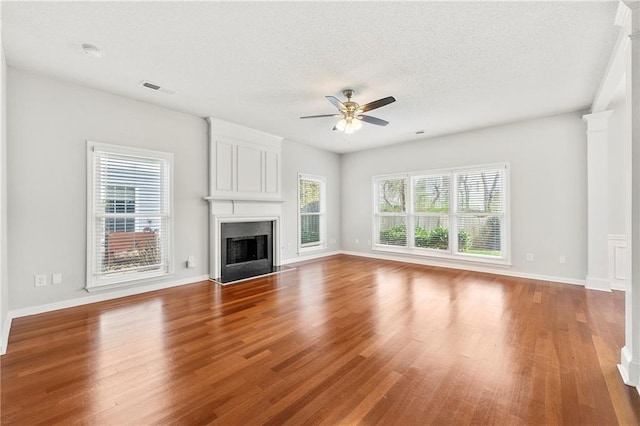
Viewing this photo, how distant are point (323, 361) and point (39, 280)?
11.5ft

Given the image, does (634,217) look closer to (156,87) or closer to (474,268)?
(474,268)

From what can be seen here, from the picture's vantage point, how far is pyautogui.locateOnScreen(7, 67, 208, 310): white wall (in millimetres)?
3131

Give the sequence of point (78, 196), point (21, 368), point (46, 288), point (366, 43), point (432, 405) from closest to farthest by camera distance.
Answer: point (432, 405)
point (21, 368)
point (366, 43)
point (46, 288)
point (78, 196)

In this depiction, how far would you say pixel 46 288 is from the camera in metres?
3.32

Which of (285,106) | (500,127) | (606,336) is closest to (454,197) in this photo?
(500,127)

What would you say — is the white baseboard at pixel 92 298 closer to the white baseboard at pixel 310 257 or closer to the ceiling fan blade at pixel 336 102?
the white baseboard at pixel 310 257

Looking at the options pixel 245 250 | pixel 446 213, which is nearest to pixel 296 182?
pixel 245 250

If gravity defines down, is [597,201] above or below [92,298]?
above

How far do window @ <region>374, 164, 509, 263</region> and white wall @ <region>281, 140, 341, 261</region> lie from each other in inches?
47.3

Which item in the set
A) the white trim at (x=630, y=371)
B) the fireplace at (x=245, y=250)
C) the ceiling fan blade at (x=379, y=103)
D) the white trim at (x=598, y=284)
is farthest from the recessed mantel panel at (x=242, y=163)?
the white trim at (x=598, y=284)

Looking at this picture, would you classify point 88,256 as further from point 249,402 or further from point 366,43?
point 366,43

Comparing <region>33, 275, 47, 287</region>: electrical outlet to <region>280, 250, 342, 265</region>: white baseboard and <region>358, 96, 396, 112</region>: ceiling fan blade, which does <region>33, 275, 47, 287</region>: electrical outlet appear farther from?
<region>358, 96, 396, 112</region>: ceiling fan blade

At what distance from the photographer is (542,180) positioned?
4754 mm

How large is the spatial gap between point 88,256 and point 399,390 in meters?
3.96
